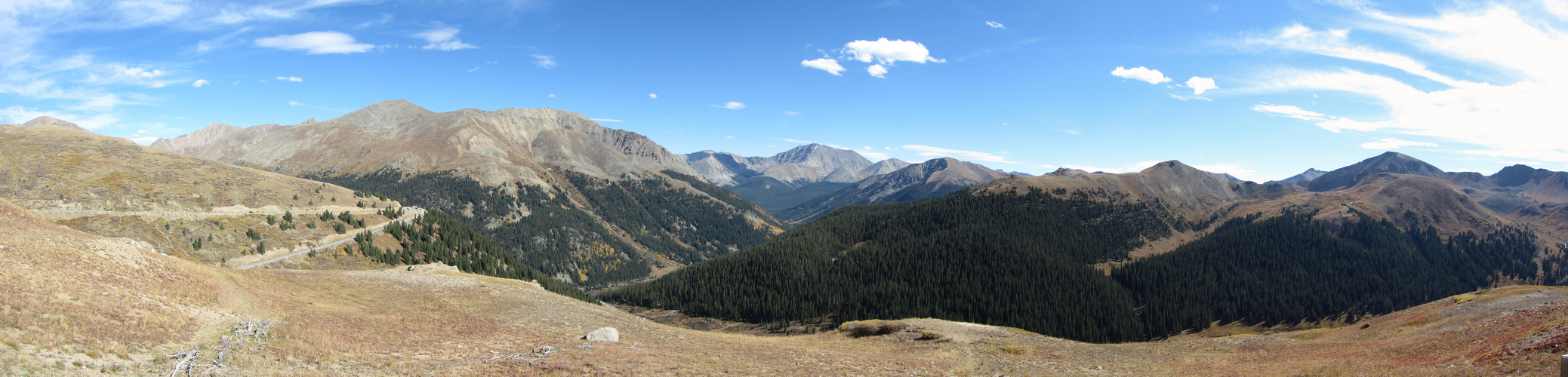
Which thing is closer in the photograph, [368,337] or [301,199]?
[368,337]

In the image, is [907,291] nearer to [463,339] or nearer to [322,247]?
[322,247]

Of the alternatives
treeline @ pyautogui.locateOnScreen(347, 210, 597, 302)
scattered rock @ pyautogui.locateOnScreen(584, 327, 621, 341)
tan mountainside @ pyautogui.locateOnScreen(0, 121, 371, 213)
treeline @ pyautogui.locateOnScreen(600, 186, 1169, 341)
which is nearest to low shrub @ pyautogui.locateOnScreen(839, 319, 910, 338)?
scattered rock @ pyautogui.locateOnScreen(584, 327, 621, 341)

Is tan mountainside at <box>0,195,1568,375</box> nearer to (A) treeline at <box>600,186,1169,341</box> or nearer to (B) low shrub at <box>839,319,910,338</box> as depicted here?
(B) low shrub at <box>839,319,910,338</box>

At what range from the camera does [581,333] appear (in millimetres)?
38938

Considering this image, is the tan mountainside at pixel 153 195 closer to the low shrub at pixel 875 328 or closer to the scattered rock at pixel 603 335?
the scattered rock at pixel 603 335

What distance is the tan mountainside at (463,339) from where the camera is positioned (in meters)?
22.0

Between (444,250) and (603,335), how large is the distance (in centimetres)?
10151

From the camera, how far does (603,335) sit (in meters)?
37.2

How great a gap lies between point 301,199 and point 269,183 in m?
8.65

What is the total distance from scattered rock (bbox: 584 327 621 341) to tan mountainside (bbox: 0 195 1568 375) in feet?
3.22

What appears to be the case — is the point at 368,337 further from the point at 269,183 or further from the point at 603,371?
the point at 269,183

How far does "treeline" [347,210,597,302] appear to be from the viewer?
95.6 m

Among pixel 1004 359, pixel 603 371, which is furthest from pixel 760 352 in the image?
pixel 1004 359

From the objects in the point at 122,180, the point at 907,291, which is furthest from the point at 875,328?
the point at 907,291
